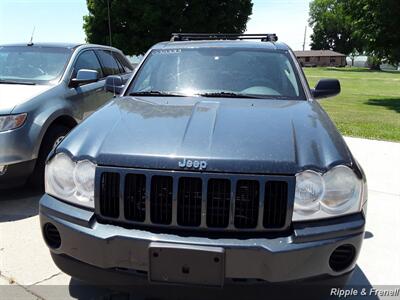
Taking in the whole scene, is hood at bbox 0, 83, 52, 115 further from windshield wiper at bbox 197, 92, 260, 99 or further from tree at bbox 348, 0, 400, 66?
tree at bbox 348, 0, 400, 66

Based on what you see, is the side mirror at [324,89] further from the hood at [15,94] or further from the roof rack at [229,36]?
the hood at [15,94]

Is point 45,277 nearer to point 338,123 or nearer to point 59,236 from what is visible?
point 59,236

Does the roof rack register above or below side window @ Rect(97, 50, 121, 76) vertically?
above

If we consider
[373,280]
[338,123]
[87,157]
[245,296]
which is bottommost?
[338,123]

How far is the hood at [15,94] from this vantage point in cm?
460

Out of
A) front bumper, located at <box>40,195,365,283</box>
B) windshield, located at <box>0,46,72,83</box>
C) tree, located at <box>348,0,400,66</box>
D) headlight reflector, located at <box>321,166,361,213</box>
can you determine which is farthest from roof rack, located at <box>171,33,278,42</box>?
tree, located at <box>348,0,400,66</box>

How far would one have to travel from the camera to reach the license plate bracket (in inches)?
87.4

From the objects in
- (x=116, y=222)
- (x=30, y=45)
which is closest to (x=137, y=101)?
(x=116, y=222)

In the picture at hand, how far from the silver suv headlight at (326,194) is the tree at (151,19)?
A: 2893 centimetres

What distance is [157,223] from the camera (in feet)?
7.87

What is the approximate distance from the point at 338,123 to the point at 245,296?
966 cm

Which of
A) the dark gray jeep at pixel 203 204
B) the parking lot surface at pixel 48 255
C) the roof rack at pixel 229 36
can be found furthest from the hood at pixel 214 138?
the roof rack at pixel 229 36

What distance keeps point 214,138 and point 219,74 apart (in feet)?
4.83

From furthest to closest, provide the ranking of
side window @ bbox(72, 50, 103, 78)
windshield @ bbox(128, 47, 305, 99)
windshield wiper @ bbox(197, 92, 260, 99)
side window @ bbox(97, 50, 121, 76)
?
side window @ bbox(97, 50, 121, 76), side window @ bbox(72, 50, 103, 78), windshield @ bbox(128, 47, 305, 99), windshield wiper @ bbox(197, 92, 260, 99)
